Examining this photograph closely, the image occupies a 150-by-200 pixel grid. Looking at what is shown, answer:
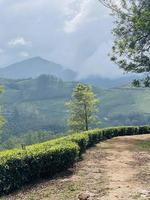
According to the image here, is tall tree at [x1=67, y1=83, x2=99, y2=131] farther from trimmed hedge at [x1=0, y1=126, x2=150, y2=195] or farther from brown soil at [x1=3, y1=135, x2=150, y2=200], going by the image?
trimmed hedge at [x1=0, y1=126, x2=150, y2=195]

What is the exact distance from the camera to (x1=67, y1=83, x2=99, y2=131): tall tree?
257ft

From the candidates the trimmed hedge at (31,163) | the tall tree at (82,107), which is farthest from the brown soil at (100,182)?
the tall tree at (82,107)

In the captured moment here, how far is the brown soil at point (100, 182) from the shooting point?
18.6 metres

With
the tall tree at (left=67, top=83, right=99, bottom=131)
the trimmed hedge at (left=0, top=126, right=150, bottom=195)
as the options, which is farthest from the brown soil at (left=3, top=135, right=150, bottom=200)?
the tall tree at (left=67, top=83, right=99, bottom=131)

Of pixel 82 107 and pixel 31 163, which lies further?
pixel 82 107

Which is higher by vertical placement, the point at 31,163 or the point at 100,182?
the point at 31,163

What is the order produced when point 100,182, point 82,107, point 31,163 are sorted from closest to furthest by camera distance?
point 100,182
point 31,163
point 82,107

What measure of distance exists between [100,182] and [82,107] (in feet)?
195

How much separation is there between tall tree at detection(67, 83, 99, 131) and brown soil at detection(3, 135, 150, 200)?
157ft

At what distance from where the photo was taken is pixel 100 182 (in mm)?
21359

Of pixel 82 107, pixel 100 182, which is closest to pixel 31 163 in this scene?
pixel 100 182

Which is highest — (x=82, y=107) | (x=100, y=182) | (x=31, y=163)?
(x=82, y=107)

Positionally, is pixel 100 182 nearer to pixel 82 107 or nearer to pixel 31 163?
pixel 31 163

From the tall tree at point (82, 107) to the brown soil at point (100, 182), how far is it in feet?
157
